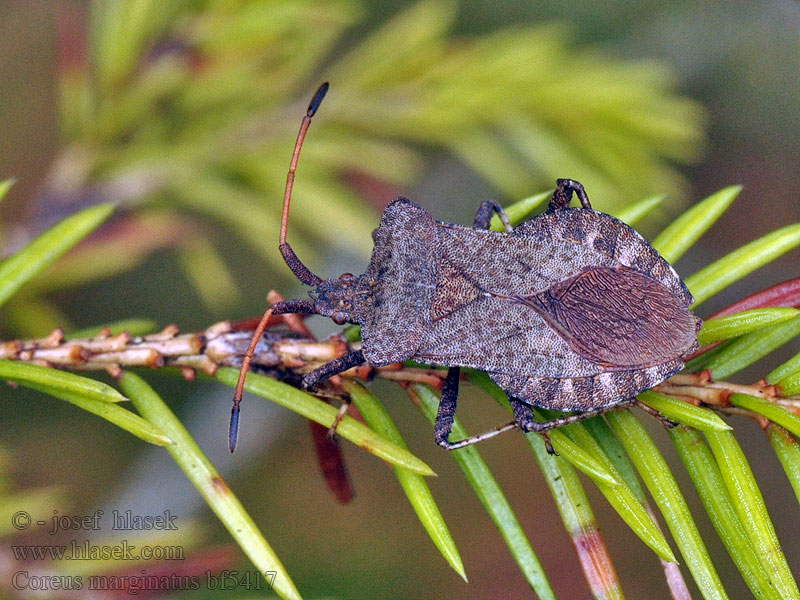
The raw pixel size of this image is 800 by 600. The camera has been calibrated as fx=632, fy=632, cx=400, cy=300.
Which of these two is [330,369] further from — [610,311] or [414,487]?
[610,311]

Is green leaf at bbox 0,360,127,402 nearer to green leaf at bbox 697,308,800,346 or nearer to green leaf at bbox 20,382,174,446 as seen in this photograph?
green leaf at bbox 20,382,174,446

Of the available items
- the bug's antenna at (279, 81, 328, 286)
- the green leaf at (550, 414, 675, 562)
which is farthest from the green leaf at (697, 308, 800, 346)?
the bug's antenna at (279, 81, 328, 286)

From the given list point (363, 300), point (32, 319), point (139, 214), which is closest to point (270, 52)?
point (139, 214)

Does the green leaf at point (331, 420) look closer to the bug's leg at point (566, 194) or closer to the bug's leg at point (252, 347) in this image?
the bug's leg at point (252, 347)

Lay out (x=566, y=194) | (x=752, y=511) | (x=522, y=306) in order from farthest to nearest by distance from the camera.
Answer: (x=566, y=194) < (x=522, y=306) < (x=752, y=511)

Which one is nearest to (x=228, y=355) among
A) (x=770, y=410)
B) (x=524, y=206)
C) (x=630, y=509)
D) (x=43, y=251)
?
(x=43, y=251)

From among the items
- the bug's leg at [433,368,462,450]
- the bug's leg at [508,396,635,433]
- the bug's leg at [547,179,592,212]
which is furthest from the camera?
the bug's leg at [547,179,592,212]
